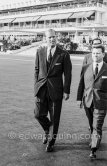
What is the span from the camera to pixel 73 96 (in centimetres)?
952

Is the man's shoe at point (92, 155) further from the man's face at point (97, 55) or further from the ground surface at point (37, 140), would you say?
the man's face at point (97, 55)

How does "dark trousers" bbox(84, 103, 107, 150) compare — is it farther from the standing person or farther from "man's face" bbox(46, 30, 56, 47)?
"man's face" bbox(46, 30, 56, 47)

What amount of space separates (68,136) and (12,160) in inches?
54.4

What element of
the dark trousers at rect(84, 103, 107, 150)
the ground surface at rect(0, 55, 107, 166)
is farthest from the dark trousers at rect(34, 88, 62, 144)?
the dark trousers at rect(84, 103, 107, 150)

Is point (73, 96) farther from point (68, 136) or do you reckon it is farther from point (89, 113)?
point (89, 113)

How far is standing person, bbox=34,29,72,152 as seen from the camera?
15.3 feet

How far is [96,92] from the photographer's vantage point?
14.7ft

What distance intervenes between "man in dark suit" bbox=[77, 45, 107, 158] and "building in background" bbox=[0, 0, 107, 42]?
40.1m

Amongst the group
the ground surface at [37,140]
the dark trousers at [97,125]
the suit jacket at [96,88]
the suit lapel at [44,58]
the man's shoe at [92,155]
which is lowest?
the ground surface at [37,140]

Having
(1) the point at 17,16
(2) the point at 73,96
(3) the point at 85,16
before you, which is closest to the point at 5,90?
(2) the point at 73,96

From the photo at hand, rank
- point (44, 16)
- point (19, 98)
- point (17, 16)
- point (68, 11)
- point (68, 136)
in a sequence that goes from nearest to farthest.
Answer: point (68, 136) < point (19, 98) < point (68, 11) < point (44, 16) < point (17, 16)

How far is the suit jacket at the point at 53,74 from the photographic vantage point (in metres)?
4.65

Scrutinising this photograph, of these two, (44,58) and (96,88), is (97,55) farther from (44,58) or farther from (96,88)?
(44,58)

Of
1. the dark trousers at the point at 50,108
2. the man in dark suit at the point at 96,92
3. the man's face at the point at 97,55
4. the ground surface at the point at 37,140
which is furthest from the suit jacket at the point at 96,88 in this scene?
the ground surface at the point at 37,140
